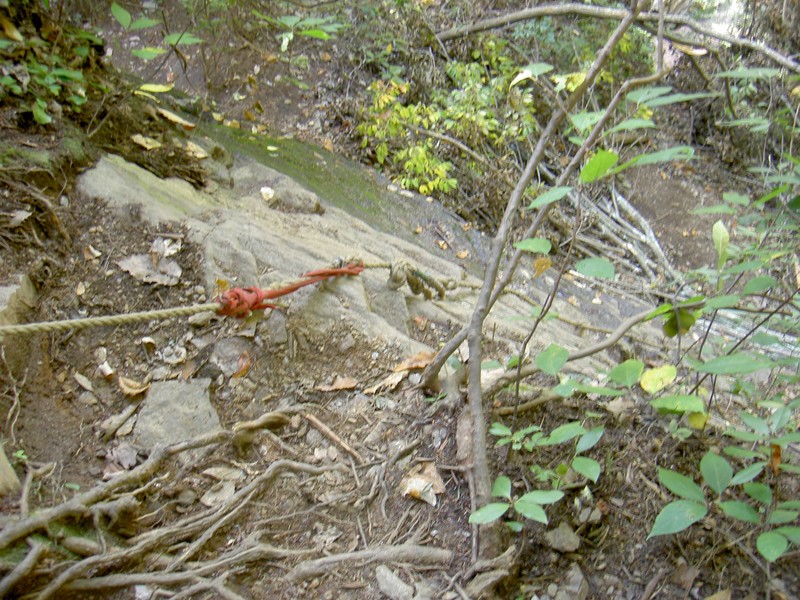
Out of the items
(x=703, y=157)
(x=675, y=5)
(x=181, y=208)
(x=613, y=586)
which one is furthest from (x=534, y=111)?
(x=613, y=586)

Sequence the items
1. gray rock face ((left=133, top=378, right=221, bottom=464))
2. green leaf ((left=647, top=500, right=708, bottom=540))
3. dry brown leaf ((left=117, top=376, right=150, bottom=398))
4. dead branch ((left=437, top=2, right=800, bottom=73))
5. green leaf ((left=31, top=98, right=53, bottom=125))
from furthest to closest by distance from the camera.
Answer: dead branch ((left=437, top=2, right=800, bottom=73)), green leaf ((left=31, top=98, right=53, bottom=125)), dry brown leaf ((left=117, top=376, right=150, bottom=398)), gray rock face ((left=133, top=378, right=221, bottom=464)), green leaf ((left=647, top=500, right=708, bottom=540))

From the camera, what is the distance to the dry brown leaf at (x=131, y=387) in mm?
1887

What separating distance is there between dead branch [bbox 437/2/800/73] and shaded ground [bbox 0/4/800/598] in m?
4.23

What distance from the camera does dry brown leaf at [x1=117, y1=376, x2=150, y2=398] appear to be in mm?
1887

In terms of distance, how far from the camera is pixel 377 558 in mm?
1546

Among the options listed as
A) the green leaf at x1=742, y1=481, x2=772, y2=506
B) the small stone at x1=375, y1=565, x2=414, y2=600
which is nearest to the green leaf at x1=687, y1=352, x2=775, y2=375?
the green leaf at x1=742, y1=481, x2=772, y2=506

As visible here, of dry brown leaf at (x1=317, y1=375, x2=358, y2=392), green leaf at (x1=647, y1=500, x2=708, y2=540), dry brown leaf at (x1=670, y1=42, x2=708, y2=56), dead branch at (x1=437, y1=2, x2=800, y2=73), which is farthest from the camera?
dead branch at (x1=437, y1=2, x2=800, y2=73)

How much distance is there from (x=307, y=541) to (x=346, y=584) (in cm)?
19

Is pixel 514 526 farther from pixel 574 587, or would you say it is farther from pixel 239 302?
pixel 239 302

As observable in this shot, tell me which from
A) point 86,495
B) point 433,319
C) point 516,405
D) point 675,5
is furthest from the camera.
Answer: point 675,5

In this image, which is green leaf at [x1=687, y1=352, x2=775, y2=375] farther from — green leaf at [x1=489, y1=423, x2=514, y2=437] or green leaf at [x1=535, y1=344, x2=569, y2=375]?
green leaf at [x1=489, y1=423, x2=514, y2=437]

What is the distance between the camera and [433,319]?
2.88 meters

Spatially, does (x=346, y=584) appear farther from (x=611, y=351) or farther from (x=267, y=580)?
(x=611, y=351)

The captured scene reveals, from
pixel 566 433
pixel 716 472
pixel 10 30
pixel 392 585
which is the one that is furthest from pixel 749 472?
pixel 10 30
